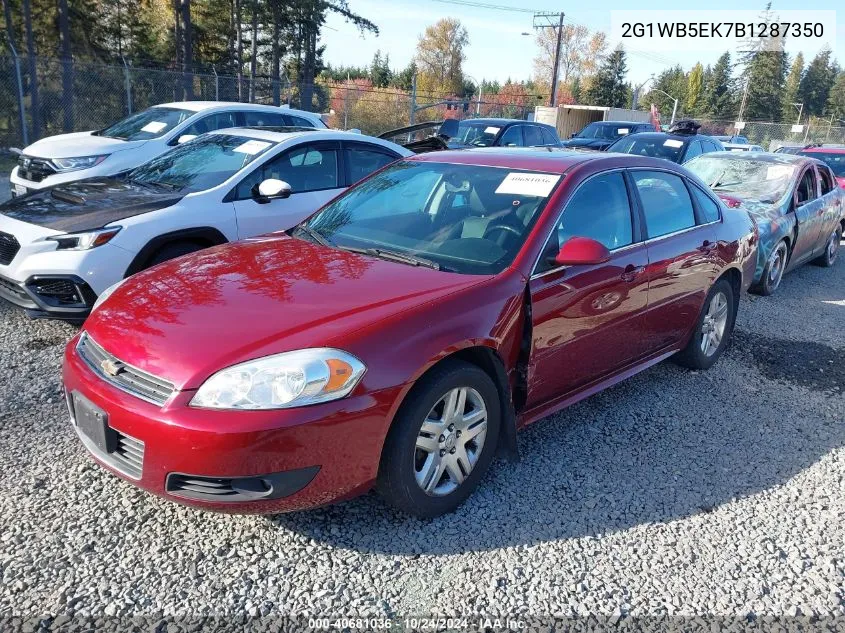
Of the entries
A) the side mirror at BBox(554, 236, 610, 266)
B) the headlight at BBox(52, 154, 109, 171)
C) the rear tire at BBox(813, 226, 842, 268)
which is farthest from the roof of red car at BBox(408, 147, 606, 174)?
the rear tire at BBox(813, 226, 842, 268)

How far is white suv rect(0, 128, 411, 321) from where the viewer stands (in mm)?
4465

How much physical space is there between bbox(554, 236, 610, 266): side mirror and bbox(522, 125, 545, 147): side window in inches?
425

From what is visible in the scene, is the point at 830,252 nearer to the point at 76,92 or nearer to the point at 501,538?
the point at 501,538

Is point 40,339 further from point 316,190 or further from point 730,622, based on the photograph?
point 730,622

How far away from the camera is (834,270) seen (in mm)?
9586

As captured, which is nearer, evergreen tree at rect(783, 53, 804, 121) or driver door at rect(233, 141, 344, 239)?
driver door at rect(233, 141, 344, 239)

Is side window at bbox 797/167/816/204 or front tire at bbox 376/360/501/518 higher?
side window at bbox 797/167/816/204

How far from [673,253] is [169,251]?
3.65 m

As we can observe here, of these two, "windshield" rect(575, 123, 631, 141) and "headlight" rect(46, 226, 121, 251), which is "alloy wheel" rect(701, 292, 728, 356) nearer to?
"headlight" rect(46, 226, 121, 251)

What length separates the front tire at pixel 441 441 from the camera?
8.89ft

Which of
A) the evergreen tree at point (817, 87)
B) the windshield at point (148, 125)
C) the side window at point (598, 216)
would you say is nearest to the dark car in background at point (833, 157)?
the side window at point (598, 216)

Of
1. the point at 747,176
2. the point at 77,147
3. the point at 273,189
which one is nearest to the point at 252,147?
the point at 273,189

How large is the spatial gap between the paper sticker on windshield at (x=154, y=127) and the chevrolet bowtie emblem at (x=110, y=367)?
7.49 meters

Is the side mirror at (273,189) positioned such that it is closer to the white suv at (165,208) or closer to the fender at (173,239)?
the white suv at (165,208)
